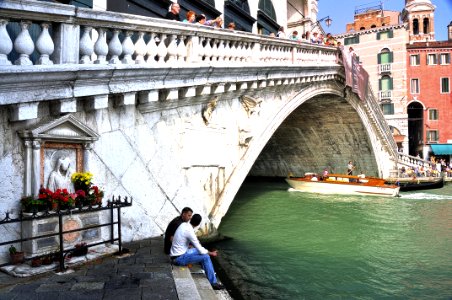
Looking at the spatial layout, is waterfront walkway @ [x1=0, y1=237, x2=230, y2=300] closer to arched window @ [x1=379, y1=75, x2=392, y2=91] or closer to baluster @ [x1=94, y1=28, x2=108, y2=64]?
baluster @ [x1=94, y1=28, x2=108, y2=64]

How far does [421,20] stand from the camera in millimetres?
32438

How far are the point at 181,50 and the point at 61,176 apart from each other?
281 centimetres

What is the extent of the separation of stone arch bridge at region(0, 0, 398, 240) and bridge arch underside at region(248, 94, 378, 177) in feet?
23.8

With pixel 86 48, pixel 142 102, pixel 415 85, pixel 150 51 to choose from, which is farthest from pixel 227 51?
pixel 415 85

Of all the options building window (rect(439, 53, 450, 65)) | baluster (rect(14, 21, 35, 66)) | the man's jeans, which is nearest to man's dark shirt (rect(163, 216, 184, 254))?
the man's jeans

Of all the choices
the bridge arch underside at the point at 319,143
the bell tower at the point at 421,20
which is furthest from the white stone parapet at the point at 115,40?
the bell tower at the point at 421,20

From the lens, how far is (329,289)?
18.5 ft

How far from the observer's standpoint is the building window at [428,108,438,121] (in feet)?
94.5

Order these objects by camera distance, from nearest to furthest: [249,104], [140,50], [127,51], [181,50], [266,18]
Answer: [127,51] < [140,50] < [181,50] < [249,104] < [266,18]

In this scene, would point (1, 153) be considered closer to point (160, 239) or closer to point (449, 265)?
point (160, 239)

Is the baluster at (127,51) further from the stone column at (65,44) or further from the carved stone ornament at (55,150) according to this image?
the carved stone ornament at (55,150)

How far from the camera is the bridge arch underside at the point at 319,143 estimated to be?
18.0 metres

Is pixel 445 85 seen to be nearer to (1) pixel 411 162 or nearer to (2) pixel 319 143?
(1) pixel 411 162

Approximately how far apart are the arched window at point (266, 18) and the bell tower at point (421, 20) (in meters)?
23.0
